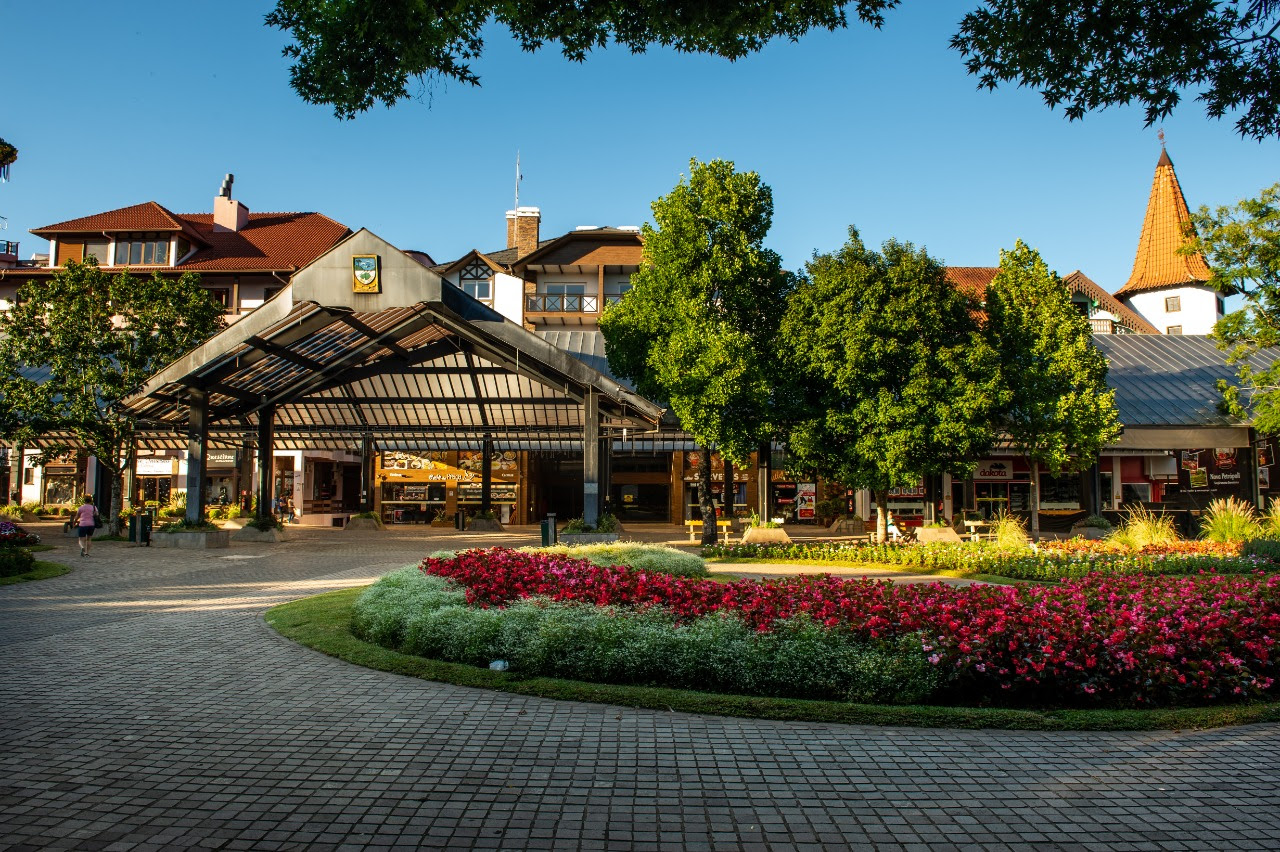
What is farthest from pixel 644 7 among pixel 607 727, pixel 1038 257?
pixel 1038 257

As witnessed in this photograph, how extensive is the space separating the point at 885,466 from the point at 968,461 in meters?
3.06

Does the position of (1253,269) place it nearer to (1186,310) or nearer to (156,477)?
(1186,310)

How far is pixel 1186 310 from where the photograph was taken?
6181 centimetres

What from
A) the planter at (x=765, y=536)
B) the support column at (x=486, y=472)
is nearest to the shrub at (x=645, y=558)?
the planter at (x=765, y=536)

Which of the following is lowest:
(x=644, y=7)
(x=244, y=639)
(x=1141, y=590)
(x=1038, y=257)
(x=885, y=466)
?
(x=244, y=639)

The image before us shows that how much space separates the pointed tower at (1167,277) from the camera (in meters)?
61.4

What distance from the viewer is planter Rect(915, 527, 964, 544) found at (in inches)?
951

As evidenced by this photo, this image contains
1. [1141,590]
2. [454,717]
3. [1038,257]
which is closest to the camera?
[454,717]

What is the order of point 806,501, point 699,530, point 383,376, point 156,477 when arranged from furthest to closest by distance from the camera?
point 156,477
point 806,501
point 699,530
point 383,376

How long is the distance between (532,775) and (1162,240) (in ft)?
240

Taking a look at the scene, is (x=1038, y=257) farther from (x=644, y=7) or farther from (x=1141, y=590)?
(x=644, y=7)

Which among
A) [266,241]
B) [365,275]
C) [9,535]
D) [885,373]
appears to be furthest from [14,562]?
[266,241]

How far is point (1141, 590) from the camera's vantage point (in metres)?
10.2

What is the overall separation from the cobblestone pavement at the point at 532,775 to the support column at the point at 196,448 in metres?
19.4
